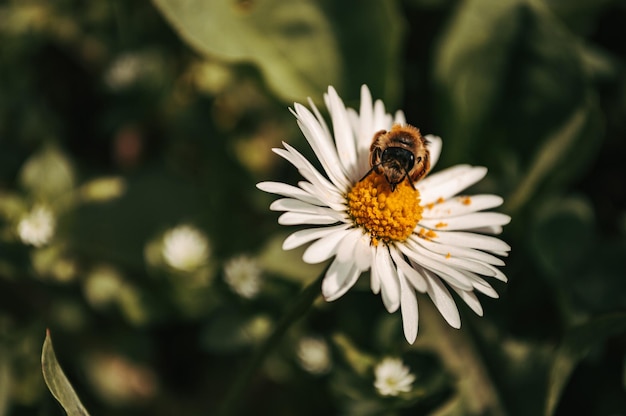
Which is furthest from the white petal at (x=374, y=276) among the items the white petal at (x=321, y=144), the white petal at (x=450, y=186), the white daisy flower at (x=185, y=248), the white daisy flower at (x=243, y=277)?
the white daisy flower at (x=185, y=248)

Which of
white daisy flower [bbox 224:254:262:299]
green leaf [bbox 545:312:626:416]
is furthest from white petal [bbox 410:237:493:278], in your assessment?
white daisy flower [bbox 224:254:262:299]

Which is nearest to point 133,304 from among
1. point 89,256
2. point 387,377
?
point 89,256

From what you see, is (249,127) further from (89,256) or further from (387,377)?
(387,377)

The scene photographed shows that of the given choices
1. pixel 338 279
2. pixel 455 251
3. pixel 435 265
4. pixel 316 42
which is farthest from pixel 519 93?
pixel 338 279

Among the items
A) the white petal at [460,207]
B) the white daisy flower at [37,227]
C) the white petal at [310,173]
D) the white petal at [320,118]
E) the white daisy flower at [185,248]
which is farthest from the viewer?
the white daisy flower at [185,248]

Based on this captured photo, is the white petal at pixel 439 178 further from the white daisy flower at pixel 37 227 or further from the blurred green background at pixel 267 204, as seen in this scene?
the white daisy flower at pixel 37 227

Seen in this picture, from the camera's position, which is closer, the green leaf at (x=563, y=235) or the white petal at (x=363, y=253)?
the white petal at (x=363, y=253)

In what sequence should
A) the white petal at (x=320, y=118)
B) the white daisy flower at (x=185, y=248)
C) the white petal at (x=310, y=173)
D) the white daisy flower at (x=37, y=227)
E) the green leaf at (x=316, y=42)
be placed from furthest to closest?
the green leaf at (x=316, y=42) → the white daisy flower at (x=185, y=248) → the white daisy flower at (x=37, y=227) → the white petal at (x=320, y=118) → the white petal at (x=310, y=173)
